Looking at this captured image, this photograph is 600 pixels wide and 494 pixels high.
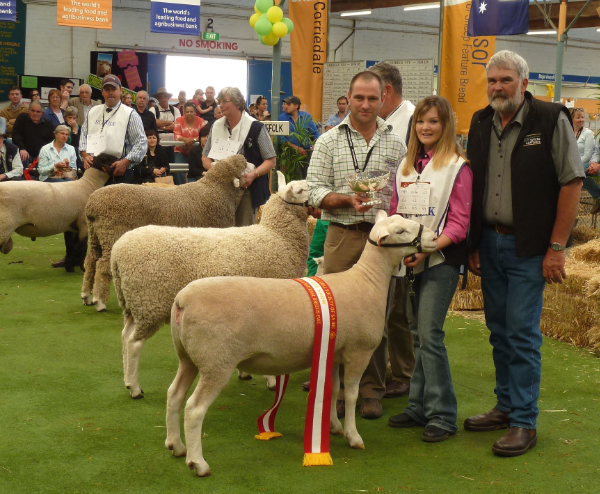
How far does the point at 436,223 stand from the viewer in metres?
3.29

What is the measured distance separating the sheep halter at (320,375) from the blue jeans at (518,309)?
95cm

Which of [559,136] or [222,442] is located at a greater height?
[559,136]

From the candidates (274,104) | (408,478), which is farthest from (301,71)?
(408,478)

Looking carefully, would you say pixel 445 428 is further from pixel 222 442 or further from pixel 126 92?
pixel 126 92

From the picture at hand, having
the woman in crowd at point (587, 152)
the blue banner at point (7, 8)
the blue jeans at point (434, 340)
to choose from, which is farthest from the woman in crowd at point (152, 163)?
the blue banner at point (7, 8)

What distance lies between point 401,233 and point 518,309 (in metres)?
0.74

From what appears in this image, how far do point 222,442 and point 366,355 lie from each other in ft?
2.97

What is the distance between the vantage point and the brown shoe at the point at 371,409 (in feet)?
12.4

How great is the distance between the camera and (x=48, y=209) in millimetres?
6883

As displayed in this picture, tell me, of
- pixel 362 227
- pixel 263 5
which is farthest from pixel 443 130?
pixel 263 5

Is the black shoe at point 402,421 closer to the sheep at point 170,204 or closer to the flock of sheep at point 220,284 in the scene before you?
the flock of sheep at point 220,284

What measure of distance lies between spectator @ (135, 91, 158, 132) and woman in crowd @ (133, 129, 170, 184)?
4.04 ft

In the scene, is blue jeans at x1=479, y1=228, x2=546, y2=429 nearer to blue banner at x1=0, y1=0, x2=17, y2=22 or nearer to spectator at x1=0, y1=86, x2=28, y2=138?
spectator at x1=0, y1=86, x2=28, y2=138

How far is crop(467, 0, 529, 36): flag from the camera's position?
8500 millimetres
